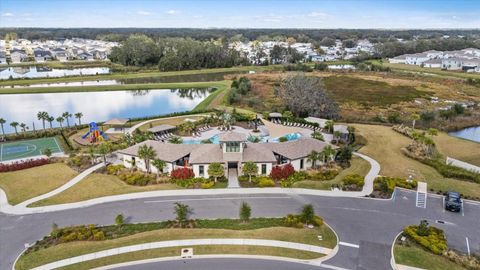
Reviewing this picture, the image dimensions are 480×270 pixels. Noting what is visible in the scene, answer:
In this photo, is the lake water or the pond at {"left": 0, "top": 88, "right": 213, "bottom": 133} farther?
the pond at {"left": 0, "top": 88, "right": 213, "bottom": 133}

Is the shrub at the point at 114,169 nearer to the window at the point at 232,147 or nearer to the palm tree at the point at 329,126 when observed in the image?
the window at the point at 232,147

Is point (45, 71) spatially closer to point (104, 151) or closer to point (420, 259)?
point (104, 151)

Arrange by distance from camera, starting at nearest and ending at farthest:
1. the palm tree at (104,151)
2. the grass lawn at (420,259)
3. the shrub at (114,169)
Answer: the grass lawn at (420,259), the shrub at (114,169), the palm tree at (104,151)

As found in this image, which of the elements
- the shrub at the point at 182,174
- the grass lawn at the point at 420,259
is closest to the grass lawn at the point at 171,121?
the shrub at the point at 182,174

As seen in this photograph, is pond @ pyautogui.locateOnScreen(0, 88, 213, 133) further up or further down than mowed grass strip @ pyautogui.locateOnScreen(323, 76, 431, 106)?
further down

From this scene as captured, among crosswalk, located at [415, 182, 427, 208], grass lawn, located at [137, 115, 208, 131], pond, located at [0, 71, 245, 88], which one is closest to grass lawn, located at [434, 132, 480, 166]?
crosswalk, located at [415, 182, 427, 208]

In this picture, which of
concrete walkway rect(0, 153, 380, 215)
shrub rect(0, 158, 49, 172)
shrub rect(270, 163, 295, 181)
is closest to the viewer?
concrete walkway rect(0, 153, 380, 215)

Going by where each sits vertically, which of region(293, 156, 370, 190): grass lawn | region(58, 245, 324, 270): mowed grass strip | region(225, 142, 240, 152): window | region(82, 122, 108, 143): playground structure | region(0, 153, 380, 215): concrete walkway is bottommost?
region(58, 245, 324, 270): mowed grass strip

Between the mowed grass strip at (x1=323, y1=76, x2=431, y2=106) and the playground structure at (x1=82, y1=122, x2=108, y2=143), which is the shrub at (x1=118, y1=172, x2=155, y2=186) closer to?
the playground structure at (x1=82, y1=122, x2=108, y2=143)
